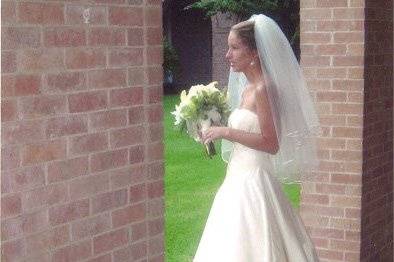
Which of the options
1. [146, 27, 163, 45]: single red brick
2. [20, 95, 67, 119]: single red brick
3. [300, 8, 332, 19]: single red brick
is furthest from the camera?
[300, 8, 332, 19]: single red brick

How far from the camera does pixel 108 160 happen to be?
135 inches

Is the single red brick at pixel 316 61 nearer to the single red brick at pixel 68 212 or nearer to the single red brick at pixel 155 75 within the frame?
the single red brick at pixel 155 75

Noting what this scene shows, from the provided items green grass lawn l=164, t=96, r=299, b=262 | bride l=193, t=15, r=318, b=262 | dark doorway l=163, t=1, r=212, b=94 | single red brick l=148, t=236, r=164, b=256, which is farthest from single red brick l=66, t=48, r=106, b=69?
dark doorway l=163, t=1, r=212, b=94

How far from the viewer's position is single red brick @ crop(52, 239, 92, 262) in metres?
3.19

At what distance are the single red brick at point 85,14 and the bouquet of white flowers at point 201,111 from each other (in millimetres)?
1499

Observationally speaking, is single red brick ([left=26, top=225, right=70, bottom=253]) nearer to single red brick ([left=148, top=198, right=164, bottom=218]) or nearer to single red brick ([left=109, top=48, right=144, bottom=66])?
single red brick ([left=148, top=198, right=164, bottom=218])

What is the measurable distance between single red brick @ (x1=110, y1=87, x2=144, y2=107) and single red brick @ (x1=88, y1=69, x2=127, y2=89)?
3 cm

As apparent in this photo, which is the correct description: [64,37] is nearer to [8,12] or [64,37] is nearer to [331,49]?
[8,12]

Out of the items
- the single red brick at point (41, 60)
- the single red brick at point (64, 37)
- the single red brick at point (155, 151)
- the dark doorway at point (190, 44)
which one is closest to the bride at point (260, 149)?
the single red brick at point (155, 151)

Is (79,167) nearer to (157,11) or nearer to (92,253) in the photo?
(92,253)

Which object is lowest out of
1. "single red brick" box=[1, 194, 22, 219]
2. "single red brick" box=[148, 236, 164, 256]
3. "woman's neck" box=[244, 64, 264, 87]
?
"single red brick" box=[148, 236, 164, 256]

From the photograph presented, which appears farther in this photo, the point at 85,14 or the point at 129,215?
the point at 129,215

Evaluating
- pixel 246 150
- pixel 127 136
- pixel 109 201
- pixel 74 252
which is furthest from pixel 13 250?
pixel 246 150

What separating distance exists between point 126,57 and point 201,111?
54.4 inches
